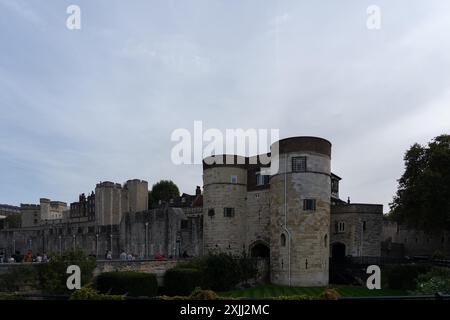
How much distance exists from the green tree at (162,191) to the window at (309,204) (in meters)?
56.3

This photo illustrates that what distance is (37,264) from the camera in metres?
22.0

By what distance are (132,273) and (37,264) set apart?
5060 mm

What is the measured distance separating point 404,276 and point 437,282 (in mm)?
7927

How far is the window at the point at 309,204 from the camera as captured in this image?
98.8 ft

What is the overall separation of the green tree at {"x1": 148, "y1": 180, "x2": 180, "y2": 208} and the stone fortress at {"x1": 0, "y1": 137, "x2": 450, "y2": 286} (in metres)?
30.9

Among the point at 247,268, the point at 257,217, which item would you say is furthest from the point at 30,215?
the point at 247,268

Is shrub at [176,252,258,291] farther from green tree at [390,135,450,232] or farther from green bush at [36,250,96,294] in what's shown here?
green tree at [390,135,450,232]

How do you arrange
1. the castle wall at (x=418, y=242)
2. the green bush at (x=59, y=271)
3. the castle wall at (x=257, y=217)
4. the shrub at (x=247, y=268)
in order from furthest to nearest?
the castle wall at (x=418, y=242) < the castle wall at (x=257, y=217) < the shrub at (x=247, y=268) < the green bush at (x=59, y=271)

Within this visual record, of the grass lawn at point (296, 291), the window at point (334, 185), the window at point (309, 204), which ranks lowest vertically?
the grass lawn at point (296, 291)

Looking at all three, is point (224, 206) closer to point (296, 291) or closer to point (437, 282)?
point (296, 291)

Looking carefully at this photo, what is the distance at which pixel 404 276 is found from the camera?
92.8 ft

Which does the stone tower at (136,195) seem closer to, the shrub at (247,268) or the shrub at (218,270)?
the shrub at (247,268)

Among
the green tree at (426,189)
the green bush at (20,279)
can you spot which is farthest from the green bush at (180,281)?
the green tree at (426,189)
